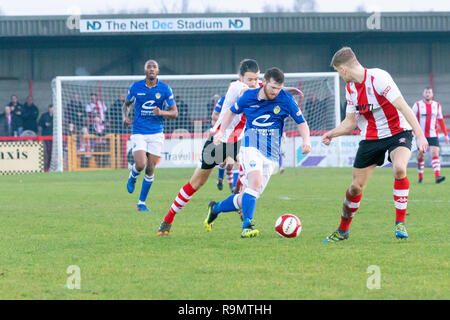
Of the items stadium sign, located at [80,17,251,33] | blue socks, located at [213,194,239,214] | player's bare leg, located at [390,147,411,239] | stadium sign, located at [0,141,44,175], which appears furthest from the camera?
stadium sign, located at [80,17,251,33]

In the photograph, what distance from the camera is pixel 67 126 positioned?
2461 cm

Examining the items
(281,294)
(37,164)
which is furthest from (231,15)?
(281,294)

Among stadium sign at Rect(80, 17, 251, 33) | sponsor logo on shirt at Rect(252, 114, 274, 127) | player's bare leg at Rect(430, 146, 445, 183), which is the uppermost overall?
stadium sign at Rect(80, 17, 251, 33)

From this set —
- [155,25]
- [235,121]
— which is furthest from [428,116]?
[155,25]

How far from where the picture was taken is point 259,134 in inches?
305

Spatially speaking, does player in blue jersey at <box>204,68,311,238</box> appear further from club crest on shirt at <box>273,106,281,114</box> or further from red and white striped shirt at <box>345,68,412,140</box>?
red and white striped shirt at <box>345,68,412,140</box>

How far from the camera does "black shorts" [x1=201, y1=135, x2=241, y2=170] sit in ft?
26.3

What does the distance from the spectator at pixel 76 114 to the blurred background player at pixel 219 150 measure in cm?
1624

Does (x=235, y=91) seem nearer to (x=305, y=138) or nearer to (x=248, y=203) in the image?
(x=305, y=138)

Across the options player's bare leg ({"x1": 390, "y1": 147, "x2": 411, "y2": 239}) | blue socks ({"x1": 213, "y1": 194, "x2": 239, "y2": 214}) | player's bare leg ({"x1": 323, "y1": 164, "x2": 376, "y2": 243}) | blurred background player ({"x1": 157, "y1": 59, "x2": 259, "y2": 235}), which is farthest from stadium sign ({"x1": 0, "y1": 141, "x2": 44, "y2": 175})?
player's bare leg ({"x1": 390, "y1": 147, "x2": 411, "y2": 239})

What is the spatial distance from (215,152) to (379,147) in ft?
5.90

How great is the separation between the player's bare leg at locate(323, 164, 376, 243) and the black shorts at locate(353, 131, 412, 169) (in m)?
0.07

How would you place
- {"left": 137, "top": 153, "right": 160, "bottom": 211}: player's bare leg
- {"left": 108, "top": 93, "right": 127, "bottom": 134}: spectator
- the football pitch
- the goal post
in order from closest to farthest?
the football pitch → {"left": 137, "top": 153, "right": 160, "bottom": 211}: player's bare leg → the goal post → {"left": 108, "top": 93, "right": 127, "bottom": 134}: spectator
